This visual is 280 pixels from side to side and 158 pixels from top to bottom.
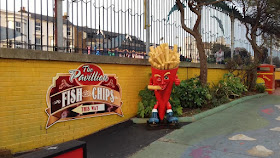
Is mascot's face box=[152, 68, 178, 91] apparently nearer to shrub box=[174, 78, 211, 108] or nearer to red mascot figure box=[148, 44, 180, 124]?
red mascot figure box=[148, 44, 180, 124]

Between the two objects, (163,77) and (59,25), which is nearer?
(59,25)

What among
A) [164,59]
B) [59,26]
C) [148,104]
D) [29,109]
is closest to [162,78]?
[164,59]

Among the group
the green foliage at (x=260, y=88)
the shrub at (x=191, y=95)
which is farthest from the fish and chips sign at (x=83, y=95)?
the green foliage at (x=260, y=88)

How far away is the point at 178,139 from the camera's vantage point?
187 inches

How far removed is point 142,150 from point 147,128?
141cm

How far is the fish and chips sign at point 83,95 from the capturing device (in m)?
4.61

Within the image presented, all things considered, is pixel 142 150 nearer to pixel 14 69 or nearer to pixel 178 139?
pixel 178 139

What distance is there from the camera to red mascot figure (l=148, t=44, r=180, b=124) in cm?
543

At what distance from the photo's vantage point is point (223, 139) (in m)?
4.64

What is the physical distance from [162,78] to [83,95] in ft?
6.41

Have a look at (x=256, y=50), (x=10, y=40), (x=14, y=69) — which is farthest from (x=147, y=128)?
(x=256, y=50)

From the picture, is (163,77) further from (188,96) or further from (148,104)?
(188,96)

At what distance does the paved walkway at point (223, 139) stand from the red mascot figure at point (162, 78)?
2.26 feet

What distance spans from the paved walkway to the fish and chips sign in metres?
1.69
